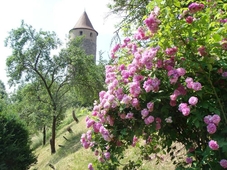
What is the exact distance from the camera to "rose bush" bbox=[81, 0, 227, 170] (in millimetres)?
2627

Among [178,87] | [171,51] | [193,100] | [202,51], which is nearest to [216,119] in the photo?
[193,100]

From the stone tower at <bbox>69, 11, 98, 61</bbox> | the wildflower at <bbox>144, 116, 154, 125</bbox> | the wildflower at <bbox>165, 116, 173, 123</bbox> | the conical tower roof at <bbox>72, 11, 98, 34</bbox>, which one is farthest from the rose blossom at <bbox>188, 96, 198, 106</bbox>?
the conical tower roof at <bbox>72, 11, 98, 34</bbox>

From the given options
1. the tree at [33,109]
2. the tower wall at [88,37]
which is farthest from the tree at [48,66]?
the tower wall at [88,37]

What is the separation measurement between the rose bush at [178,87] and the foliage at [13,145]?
19.7 ft

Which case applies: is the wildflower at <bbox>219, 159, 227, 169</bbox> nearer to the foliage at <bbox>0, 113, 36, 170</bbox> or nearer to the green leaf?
the green leaf

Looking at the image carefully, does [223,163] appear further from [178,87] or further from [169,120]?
[178,87]

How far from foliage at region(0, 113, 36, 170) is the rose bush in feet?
19.7

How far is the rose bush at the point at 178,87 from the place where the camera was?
263 cm

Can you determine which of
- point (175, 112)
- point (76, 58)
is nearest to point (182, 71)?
point (175, 112)

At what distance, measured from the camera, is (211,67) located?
104 inches

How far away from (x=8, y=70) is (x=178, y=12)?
53.6 feet

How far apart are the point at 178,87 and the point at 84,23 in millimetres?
50213

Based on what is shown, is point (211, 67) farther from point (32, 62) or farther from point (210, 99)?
point (32, 62)

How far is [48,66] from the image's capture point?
18.3 meters
